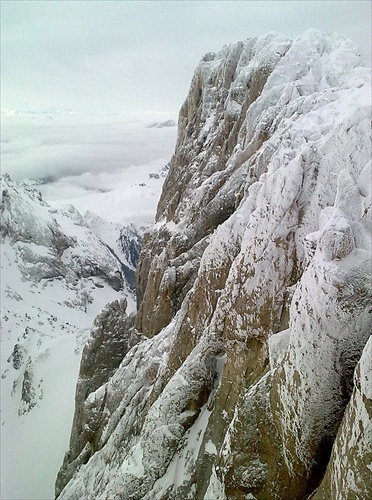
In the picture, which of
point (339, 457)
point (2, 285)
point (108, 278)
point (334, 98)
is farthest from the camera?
point (108, 278)

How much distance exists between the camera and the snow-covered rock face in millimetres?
9156

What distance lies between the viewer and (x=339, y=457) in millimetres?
7762

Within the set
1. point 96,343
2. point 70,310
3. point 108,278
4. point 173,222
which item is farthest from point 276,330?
point 108,278

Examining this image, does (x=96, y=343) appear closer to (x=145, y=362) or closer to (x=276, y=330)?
(x=145, y=362)

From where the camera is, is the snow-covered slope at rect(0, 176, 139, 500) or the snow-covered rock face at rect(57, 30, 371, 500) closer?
the snow-covered rock face at rect(57, 30, 371, 500)

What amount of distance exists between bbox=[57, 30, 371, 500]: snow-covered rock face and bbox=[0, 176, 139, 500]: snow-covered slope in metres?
24.6

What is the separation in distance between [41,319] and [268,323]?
339ft

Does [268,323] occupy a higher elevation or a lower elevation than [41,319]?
higher

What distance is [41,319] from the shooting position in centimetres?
10450

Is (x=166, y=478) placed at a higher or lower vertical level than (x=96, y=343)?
higher

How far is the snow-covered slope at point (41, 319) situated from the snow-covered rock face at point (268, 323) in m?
24.6

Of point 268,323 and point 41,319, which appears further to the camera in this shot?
point 41,319

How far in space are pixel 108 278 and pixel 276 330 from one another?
13994cm

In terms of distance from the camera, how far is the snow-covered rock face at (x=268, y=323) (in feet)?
30.0
